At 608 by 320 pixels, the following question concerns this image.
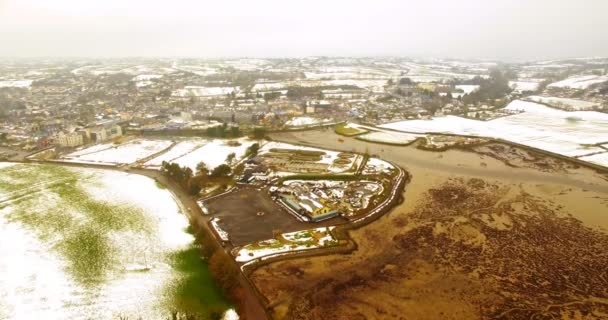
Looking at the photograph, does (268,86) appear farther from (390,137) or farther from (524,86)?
(524,86)

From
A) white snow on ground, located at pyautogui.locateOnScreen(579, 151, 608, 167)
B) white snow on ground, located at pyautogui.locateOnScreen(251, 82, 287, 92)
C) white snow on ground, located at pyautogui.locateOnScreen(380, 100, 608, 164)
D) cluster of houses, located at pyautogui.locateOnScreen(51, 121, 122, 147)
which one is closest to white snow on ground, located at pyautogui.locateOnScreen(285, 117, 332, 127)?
white snow on ground, located at pyautogui.locateOnScreen(380, 100, 608, 164)

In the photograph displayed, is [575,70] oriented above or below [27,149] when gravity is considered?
above

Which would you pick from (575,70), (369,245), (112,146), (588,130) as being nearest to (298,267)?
(369,245)

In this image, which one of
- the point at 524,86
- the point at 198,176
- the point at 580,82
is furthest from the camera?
the point at 524,86

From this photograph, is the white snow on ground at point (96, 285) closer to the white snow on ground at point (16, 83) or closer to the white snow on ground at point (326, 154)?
the white snow on ground at point (326, 154)

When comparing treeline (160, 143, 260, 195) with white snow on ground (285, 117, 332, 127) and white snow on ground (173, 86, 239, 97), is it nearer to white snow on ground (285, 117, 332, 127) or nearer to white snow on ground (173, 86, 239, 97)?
white snow on ground (285, 117, 332, 127)

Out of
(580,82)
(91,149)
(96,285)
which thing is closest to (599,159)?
(96,285)

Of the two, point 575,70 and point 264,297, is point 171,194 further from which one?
point 575,70
